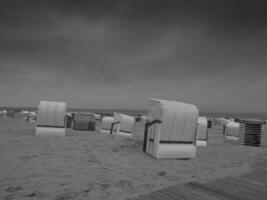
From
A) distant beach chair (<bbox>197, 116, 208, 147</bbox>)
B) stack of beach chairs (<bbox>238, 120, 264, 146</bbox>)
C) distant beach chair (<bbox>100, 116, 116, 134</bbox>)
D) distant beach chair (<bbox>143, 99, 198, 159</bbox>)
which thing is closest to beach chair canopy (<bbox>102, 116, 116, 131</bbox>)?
distant beach chair (<bbox>100, 116, 116, 134</bbox>)

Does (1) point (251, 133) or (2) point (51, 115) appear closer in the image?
(2) point (51, 115)

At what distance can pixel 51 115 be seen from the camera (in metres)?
12.6

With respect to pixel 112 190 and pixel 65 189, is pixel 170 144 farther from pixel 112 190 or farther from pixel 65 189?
pixel 65 189

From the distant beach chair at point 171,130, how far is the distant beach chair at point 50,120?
637 cm

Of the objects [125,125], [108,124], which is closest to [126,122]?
[125,125]

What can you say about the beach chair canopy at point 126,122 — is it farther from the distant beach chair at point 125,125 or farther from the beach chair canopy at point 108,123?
the beach chair canopy at point 108,123

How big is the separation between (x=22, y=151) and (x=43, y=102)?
17.7 feet

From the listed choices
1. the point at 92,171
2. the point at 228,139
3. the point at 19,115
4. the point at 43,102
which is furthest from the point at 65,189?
the point at 19,115

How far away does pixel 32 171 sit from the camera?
5.60 m

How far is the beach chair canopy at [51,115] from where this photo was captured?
12531 millimetres

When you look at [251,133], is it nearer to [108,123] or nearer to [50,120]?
[108,123]

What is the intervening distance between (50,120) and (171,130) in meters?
8.09

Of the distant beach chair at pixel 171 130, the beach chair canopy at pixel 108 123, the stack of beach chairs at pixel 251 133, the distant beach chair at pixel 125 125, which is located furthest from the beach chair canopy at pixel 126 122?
the stack of beach chairs at pixel 251 133

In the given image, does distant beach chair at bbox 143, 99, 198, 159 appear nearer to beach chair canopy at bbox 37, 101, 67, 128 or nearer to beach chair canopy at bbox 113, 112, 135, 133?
beach chair canopy at bbox 37, 101, 67, 128
